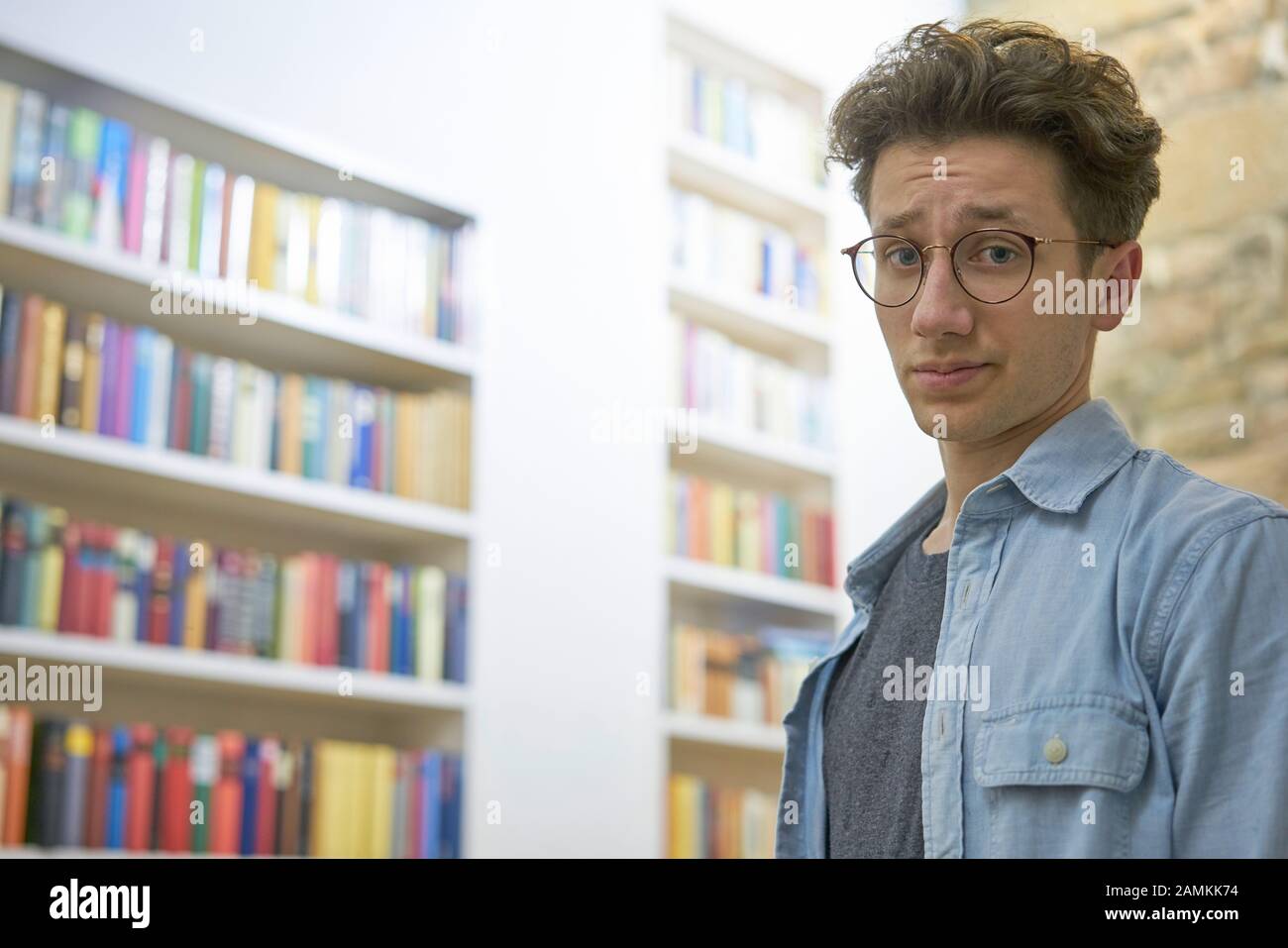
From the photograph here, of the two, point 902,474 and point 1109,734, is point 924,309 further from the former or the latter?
point 902,474

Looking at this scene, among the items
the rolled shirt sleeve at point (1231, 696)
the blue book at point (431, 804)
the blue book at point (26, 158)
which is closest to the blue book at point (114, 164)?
the blue book at point (26, 158)

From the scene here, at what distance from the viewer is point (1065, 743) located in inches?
35.1

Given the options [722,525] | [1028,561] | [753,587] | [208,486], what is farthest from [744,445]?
[1028,561]

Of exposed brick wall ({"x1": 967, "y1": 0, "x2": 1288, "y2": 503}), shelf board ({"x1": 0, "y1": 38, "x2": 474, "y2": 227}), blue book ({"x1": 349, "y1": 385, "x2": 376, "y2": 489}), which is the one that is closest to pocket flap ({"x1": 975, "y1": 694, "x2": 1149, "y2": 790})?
blue book ({"x1": 349, "y1": 385, "x2": 376, "y2": 489})

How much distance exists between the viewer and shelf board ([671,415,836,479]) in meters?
3.48

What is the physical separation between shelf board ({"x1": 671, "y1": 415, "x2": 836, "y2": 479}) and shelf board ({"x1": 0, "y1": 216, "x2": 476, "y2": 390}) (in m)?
0.70

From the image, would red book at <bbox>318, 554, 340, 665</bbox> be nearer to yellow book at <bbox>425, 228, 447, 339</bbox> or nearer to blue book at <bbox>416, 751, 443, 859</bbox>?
blue book at <bbox>416, 751, 443, 859</bbox>

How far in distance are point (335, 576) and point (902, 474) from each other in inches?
74.5

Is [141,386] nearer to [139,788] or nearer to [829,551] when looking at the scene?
[139,788]

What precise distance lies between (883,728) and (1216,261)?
9.79 ft

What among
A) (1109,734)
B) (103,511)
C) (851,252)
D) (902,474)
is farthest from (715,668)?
(1109,734)

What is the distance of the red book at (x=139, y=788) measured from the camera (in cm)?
233

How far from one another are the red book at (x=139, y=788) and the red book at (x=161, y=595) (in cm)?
17

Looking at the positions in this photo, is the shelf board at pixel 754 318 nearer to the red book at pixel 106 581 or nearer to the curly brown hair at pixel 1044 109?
the red book at pixel 106 581
